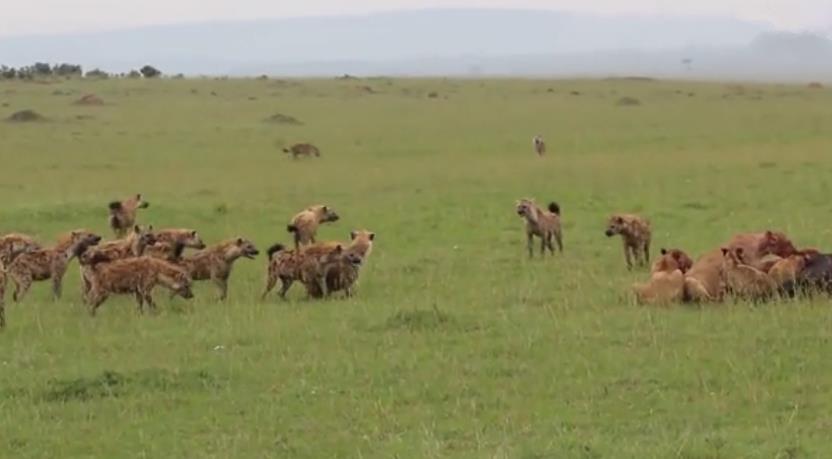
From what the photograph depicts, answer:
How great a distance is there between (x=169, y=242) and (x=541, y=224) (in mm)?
4575

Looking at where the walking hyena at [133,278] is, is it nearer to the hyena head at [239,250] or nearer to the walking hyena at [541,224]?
the hyena head at [239,250]

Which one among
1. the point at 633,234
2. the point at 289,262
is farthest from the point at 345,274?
the point at 633,234

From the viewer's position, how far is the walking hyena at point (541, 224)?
16.9 metres

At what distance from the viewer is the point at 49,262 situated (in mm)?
14484

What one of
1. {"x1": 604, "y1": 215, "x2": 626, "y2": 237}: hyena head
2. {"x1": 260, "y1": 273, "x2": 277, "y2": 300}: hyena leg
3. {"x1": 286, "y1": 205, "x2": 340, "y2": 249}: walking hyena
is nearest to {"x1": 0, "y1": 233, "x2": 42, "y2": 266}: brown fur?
{"x1": 260, "y1": 273, "x2": 277, "y2": 300}: hyena leg

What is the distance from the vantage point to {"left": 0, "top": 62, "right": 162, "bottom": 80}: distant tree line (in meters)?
71.2

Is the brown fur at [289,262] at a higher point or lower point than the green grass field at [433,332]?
higher

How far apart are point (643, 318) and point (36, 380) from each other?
5114 millimetres

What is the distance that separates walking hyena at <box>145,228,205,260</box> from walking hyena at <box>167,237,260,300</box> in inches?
18.1

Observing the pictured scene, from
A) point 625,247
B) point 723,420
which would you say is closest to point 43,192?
point 625,247

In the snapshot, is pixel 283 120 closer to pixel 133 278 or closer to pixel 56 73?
pixel 133 278

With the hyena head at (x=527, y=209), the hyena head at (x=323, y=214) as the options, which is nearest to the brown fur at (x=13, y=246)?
the hyena head at (x=323, y=214)

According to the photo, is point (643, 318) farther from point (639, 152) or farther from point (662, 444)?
point (639, 152)

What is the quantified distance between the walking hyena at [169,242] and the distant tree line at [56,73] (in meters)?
56.1
